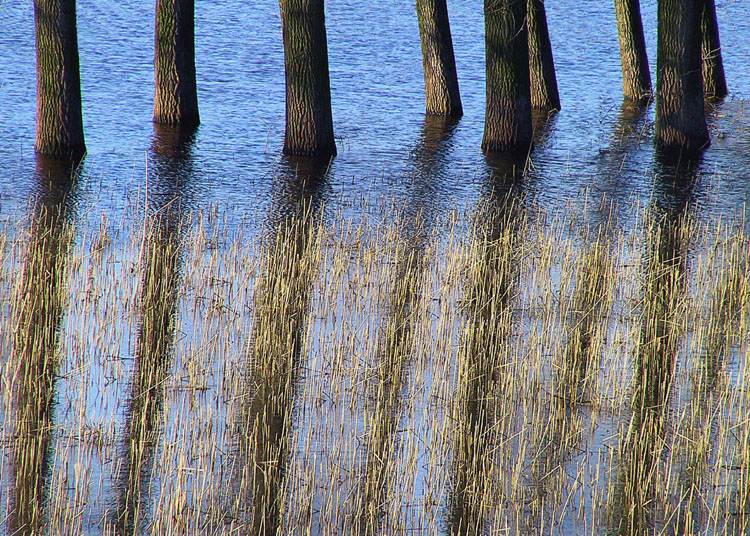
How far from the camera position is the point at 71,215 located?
1335 centimetres

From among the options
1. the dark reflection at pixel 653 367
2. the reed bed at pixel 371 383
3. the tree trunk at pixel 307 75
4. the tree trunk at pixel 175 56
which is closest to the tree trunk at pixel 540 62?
the tree trunk at pixel 307 75

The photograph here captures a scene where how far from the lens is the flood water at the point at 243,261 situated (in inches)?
263

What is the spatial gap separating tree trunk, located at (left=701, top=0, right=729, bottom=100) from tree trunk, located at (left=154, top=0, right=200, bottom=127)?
363 inches

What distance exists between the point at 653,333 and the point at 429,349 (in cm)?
189

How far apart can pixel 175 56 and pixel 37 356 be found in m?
10.4

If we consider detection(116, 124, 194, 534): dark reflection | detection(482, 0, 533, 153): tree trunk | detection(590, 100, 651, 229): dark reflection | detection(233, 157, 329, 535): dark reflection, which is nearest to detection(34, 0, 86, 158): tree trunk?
detection(116, 124, 194, 534): dark reflection

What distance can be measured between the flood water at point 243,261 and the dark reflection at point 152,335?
0.02 meters

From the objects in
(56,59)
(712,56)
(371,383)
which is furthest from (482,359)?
(712,56)

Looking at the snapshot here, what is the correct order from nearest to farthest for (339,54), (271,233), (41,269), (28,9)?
(41,269) → (271,233) → (339,54) → (28,9)

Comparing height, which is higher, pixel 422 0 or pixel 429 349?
pixel 422 0

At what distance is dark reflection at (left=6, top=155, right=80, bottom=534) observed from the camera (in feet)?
21.1

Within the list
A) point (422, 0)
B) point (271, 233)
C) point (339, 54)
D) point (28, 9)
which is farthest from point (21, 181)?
point (28, 9)

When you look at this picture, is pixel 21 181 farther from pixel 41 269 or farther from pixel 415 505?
pixel 415 505

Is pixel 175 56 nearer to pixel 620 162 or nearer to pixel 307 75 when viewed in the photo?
pixel 307 75
